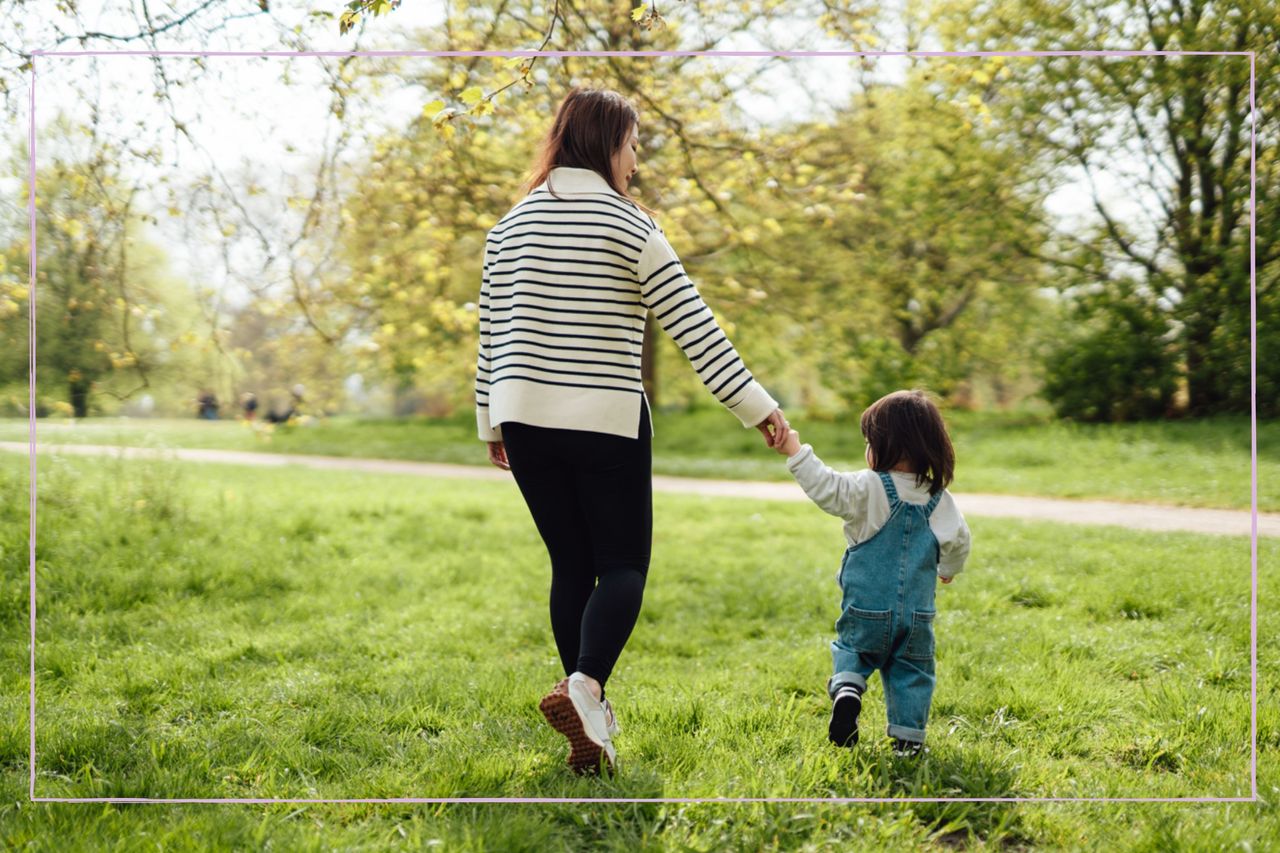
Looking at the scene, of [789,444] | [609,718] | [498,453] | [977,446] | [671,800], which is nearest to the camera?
[671,800]

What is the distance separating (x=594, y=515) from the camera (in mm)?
2514

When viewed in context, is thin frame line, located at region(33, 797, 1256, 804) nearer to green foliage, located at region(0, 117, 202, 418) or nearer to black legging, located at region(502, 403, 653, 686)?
black legging, located at region(502, 403, 653, 686)

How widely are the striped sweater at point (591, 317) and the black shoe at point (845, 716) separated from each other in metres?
0.81

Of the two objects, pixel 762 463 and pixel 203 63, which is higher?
pixel 203 63

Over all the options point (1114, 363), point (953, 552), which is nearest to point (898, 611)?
point (953, 552)

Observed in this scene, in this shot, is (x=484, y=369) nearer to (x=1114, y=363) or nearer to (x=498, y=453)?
(x=498, y=453)

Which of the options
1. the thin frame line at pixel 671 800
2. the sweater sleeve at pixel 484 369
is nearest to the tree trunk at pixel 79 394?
the thin frame line at pixel 671 800

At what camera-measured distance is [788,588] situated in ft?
16.8

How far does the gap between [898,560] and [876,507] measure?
6.2 inches

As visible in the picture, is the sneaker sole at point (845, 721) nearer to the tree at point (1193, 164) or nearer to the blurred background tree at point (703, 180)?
the blurred background tree at point (703, 180)

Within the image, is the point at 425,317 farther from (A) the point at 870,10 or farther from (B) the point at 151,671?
(B) the point at 151,671

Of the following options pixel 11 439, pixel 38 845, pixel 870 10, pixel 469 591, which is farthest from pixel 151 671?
pixel 870 10

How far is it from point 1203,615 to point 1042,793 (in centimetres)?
196

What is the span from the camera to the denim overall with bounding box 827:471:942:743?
2.66 metres
